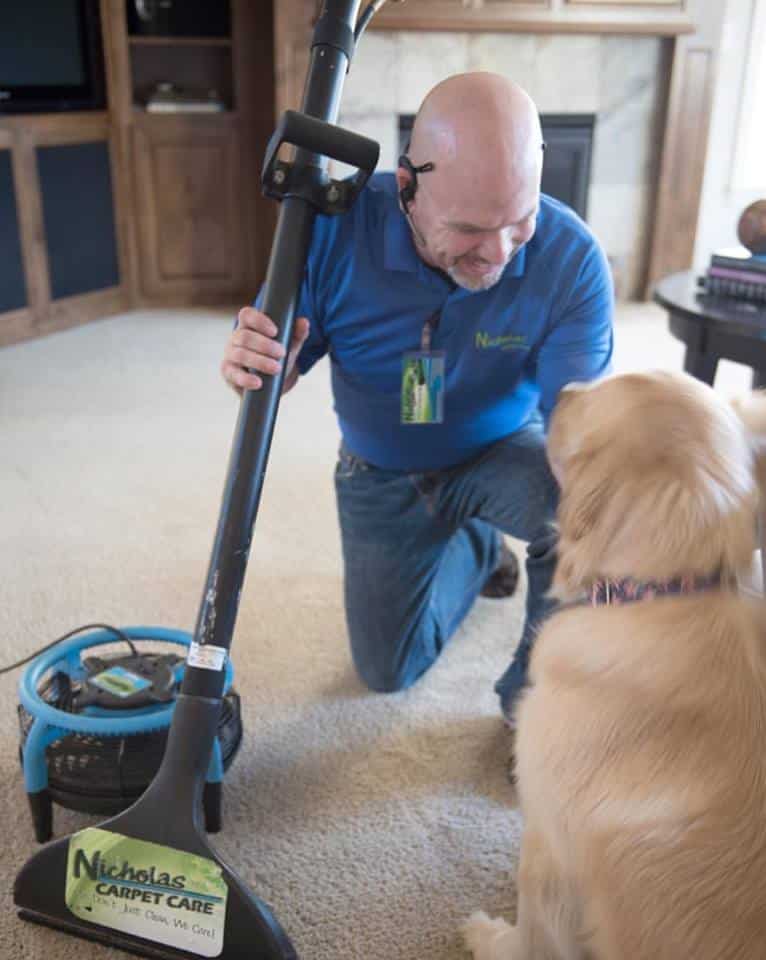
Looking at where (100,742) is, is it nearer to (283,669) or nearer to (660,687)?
(283,669)

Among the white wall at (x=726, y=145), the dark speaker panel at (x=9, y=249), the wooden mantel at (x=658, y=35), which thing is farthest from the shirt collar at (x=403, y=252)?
the white wall at (x=726, y=145)

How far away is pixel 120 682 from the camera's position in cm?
143

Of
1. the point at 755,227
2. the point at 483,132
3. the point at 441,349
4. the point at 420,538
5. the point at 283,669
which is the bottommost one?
the point at 283,669

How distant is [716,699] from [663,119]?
434cm

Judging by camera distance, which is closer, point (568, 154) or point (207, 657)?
point (207, 657)

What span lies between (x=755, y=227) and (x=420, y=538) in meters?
1.17

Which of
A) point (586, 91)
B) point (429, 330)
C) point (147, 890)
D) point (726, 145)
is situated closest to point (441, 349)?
point (429, 330)

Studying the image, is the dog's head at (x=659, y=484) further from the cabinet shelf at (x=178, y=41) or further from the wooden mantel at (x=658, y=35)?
the cabinet shelf at (x=178, y=41)

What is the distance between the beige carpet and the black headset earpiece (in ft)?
2.90

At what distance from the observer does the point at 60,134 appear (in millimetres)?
3988

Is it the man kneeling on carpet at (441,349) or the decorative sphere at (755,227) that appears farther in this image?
the decorative sphere at (755,227)

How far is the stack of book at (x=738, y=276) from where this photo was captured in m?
2.15

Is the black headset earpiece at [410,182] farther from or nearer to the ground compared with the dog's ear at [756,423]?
farther from the ground

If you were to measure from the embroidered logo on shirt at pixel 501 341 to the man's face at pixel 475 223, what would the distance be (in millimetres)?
98
